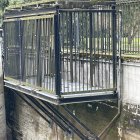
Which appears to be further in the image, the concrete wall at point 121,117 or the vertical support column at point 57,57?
the concrete wall at point 121,117

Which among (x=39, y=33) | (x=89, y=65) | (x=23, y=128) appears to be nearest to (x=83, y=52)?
(x=89, y=65)

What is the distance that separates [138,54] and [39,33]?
1.84 metres

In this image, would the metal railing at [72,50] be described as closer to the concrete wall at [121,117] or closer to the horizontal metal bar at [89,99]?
the horizontal metal bar at [89,99]

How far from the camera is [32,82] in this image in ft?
27.4

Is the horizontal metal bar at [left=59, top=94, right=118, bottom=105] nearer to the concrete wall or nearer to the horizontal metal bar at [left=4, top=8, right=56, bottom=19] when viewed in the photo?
the concrete wall

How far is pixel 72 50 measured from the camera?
8070 mm

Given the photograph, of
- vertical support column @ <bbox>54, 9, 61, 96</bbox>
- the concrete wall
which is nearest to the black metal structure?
vertical support column @ <bbox>54, 9, 61, 96</bbox>

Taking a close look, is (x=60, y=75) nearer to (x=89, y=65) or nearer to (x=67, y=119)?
(x=89, y=65)

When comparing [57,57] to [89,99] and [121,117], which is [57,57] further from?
[121,117]

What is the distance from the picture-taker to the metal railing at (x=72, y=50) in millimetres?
7238

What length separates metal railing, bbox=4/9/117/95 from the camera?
7.24 m

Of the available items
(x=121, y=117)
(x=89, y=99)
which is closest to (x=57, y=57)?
(x=89, y=99)

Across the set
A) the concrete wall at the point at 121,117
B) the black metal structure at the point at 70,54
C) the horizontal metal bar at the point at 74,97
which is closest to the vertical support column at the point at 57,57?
the black metal structure at the point at 70,54

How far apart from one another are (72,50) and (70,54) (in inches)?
3.6
